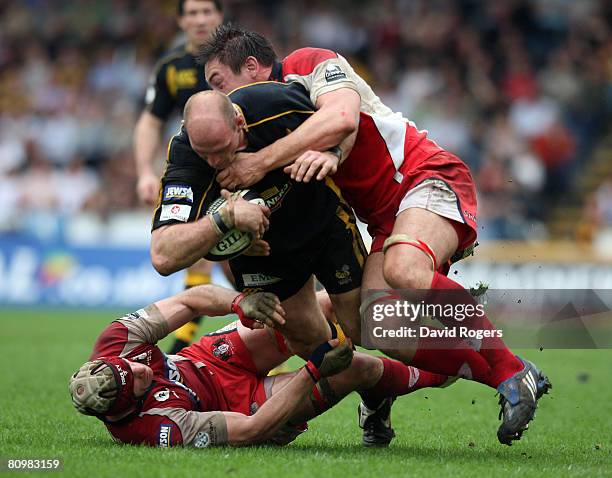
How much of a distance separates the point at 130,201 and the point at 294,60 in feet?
37.9

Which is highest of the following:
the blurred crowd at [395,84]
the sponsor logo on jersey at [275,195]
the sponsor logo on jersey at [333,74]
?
the blurred crowd at [395,84]

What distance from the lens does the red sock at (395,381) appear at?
5.65 m

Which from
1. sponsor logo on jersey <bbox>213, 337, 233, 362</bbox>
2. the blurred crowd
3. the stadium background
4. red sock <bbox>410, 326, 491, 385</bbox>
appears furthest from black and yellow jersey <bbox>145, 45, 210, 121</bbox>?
the blurred crowd

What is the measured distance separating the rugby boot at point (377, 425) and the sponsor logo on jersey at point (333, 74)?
5.73ft

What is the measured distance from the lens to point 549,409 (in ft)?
23.4

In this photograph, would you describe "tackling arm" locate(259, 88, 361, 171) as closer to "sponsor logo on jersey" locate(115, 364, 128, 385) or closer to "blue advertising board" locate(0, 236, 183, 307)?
"sponsor logo on jersey" locate(115, 364, 128, 385)

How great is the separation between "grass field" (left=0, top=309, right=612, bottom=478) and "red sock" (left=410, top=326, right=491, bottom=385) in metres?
0.40

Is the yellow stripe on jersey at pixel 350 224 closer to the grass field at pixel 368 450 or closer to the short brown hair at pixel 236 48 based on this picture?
the short brown hair at pixel 236 48

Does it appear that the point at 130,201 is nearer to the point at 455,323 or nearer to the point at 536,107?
the point at 536,107

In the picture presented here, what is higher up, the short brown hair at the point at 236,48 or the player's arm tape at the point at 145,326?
the short brown hair at the point at 236,48

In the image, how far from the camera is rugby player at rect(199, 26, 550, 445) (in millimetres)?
5082

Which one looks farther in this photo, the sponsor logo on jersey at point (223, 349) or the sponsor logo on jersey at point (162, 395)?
the sponsor logo on jersey at point (223, 349)

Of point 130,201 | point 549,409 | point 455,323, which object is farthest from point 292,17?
point 455,323

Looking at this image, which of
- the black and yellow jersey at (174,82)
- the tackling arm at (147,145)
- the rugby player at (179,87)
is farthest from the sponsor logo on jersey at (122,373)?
the black and yellow jersey at (174,82)
